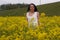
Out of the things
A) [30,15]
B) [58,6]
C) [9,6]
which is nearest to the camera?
[30,15]

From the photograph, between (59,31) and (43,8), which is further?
(43,8)

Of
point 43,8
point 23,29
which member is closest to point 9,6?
point 43,8

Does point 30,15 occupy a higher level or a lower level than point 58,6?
higher

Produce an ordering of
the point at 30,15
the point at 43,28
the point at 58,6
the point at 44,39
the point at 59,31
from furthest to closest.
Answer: the point at 58,6 < the point at 30,15 < the point at 43,28 < the point at 59,31 < the point at 44,39

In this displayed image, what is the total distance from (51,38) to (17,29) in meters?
1.73

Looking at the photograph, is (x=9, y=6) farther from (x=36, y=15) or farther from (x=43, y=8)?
(x=36, y=15)

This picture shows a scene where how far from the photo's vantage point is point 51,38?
798cm

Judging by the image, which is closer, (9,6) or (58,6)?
(58,6)

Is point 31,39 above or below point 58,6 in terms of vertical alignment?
above

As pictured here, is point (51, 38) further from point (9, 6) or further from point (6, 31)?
point (9, 6)

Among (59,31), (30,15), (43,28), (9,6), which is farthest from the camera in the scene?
(9,6)

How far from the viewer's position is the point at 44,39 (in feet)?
24.8

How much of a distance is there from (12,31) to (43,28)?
822mm

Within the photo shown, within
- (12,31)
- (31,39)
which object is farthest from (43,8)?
(31,39)
